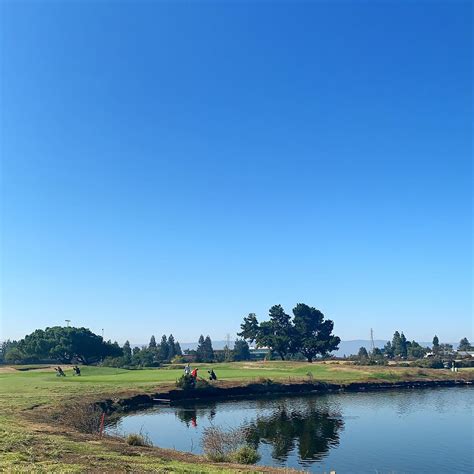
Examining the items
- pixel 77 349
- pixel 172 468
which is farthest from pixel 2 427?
pixel 77 349

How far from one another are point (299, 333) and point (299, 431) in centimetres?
8227

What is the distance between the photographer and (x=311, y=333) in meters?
120

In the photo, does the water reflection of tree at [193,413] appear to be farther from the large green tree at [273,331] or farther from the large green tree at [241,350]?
the large green tree at [241,350]

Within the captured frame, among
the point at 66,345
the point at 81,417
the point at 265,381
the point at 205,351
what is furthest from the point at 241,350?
the point at 81,417

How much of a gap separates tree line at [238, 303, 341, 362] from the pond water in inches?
2178

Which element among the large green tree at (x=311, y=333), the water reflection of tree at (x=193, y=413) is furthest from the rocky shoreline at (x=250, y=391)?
the large green tree at (x=311, y=333)

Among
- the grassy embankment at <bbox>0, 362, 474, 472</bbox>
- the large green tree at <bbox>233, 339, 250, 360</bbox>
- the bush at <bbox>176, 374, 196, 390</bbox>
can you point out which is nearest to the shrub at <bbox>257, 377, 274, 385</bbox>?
the bush at <bbox>176, 374, 196, 390</bbox>

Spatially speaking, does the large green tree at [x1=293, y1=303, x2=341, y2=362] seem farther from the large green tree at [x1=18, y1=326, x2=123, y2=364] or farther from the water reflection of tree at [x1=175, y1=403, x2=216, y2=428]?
the water reflection of tree at [x1=175, y1=403, x2=216, y2=428]

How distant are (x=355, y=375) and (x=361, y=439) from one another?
43.0 metres

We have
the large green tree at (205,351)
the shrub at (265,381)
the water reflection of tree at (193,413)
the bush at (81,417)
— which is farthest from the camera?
the large green tree at (205,351)

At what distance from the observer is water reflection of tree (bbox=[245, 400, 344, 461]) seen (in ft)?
107

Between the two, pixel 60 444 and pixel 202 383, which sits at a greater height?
pixel 202 383

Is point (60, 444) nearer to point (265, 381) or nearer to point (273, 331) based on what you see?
point (265, 381)

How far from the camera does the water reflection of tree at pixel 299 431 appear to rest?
3266cm
